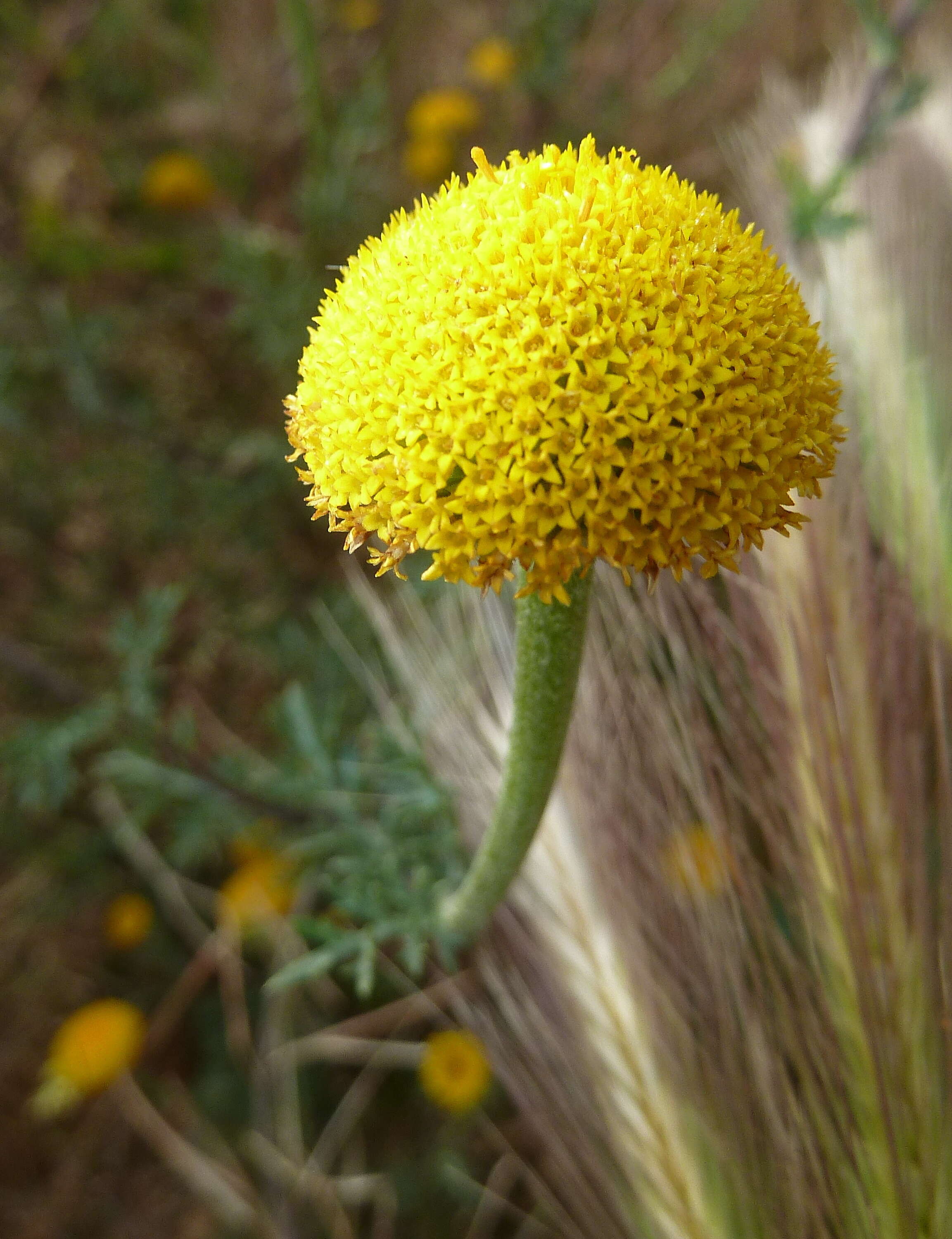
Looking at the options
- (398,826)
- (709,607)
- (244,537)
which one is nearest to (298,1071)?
(398,826)

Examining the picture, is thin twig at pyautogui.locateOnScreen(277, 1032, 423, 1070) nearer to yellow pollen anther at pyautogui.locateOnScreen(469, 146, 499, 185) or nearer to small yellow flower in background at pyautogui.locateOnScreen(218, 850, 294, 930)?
small yellow flower in background at pyautogui.locateOnScreen(218, 850, 294, 930)

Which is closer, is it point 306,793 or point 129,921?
point 306,793

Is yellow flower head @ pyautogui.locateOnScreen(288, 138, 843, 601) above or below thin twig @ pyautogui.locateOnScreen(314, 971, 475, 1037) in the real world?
above

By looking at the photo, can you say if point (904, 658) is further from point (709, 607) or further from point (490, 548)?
point (490, 548)

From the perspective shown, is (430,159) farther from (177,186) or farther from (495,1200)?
(495,1200)

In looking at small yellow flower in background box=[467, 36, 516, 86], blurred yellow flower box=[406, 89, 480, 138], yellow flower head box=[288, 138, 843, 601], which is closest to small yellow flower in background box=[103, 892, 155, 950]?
yellow flower head box=[288, 138, 843, 601]

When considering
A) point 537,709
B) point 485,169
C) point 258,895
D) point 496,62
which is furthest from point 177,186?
point 537,709
